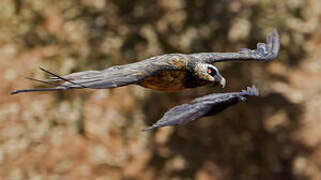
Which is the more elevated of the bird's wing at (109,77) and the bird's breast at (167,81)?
the bird's wing at (109,77)

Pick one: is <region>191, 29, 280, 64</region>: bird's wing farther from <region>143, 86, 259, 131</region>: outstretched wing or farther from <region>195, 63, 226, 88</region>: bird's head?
<region>143, 86, 259, 131</region>: outstretched wing

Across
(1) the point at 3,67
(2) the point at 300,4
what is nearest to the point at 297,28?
(2) the point at 300,4

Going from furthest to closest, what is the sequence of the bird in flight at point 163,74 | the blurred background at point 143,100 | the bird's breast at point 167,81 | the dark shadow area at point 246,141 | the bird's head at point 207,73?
the dark shadow area at point 246,141, the blurred background at point 143,100, the bird's head at point 207,73, the bird's breast at point 167,81, the bird in flight at point 163,74

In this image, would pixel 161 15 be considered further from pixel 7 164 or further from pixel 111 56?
pixel 7 164

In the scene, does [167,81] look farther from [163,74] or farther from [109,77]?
[109,77]

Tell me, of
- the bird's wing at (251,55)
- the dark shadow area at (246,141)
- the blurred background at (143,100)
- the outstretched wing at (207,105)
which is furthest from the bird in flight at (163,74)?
the dark shadow area at (246,141)

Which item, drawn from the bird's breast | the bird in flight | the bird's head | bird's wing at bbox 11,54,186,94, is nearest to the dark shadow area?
the bird in flight

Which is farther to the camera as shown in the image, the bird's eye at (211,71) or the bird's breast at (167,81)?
the bird's eye at (211,71)

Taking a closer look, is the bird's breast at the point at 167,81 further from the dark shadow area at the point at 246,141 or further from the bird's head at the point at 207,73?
the dark shadow area at the point at 246,141

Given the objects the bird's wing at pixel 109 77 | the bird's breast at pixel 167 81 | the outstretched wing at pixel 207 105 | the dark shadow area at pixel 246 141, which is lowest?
the dark shadow area at pixel 246 141

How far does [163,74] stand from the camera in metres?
5.04

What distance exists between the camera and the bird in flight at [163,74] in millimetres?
4125

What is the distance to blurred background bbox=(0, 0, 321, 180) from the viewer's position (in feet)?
35.1

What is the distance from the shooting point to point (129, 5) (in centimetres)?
1114
